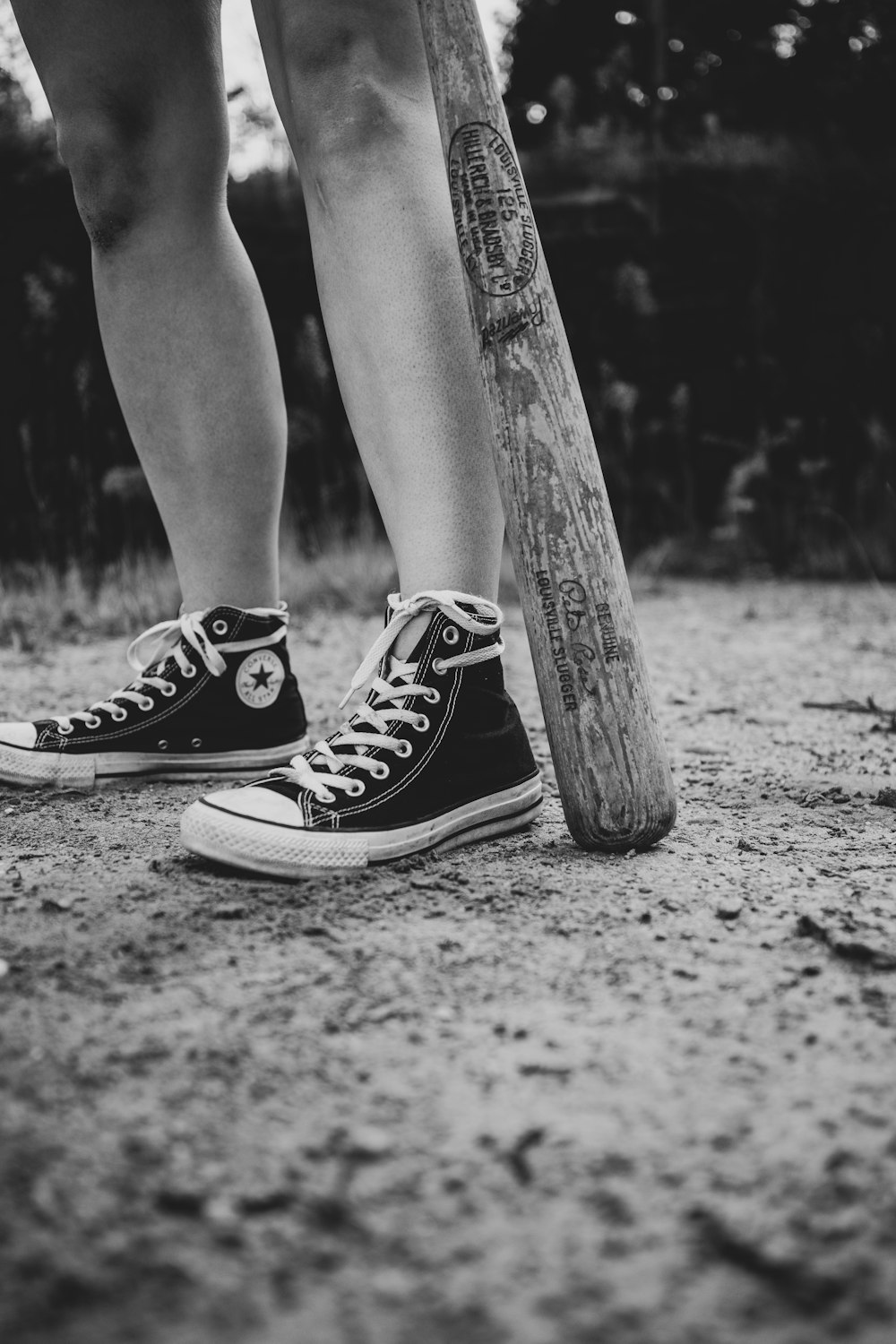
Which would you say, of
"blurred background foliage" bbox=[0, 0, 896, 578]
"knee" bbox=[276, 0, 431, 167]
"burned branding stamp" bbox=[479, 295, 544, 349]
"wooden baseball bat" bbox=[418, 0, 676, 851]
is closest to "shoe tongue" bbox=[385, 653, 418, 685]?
"wooden baseball bat" bbox=[418, 0, 676, 851]

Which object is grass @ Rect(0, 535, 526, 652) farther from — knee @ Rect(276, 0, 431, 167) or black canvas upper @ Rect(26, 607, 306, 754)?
knee @ Rect(276, 0, 431, 167)

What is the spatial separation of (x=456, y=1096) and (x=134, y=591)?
353cm

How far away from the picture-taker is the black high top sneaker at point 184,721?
5.80 feet

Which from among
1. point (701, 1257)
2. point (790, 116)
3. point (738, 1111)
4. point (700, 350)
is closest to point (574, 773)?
point (738, 1111)

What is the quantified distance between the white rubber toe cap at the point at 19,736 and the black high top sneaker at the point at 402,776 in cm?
61

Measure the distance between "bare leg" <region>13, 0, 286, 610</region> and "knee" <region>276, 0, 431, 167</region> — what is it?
371 millimetres

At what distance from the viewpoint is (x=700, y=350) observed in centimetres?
552

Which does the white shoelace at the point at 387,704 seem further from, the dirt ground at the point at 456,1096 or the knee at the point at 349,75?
the knee at the point at 349,75

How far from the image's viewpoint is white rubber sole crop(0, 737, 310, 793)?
175cm

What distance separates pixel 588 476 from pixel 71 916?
759mm

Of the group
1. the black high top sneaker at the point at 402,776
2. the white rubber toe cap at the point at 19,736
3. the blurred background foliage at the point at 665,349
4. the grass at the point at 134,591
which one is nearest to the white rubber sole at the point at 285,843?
the black high top sneaker at the point at 402,776

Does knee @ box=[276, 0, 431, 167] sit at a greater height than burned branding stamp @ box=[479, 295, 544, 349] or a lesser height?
greater

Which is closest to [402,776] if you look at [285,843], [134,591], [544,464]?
[285,843]

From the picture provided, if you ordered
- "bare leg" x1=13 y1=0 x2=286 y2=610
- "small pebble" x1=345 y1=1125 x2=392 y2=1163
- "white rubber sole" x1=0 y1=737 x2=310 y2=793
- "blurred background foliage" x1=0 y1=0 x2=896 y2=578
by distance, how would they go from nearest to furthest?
"small pebble" x1=345 y1=1125 x2=392 y2=1163 → "bare leg" x1=13 y1=0 x2=286 y2=610 → "white rubber sole" x1=0 y1=737 x2=310 y2=793 → "blurred background foliage" x1=0 y1=0 x2=896 y2=578
